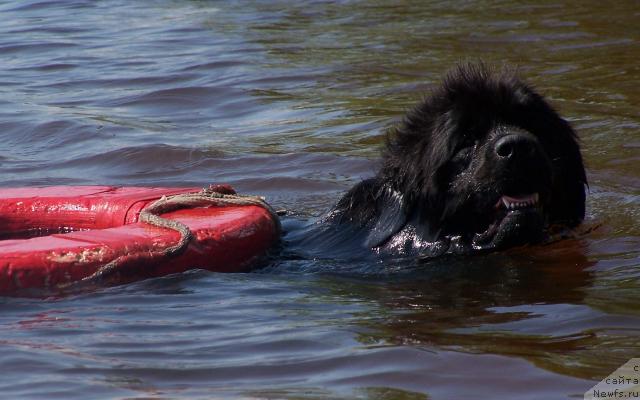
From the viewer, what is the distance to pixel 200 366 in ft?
13.6

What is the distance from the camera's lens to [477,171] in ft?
17.3

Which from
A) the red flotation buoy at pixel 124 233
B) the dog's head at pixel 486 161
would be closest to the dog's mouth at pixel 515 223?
the dog's head at pixel 486 161

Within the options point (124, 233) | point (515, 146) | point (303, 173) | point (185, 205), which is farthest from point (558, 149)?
point (303, 173)

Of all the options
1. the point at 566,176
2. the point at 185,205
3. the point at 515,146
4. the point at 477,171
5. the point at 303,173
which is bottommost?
the point at 303,173

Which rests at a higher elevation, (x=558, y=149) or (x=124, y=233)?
(x=558, y=149)

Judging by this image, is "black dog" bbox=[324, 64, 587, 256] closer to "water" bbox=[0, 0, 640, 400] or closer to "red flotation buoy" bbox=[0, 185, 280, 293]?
"water" bbox=[0, 0, 640, 400]

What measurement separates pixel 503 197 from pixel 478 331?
971 mm

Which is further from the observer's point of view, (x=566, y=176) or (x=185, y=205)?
(x=185, y=205)

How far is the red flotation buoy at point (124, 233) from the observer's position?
5.13 metres

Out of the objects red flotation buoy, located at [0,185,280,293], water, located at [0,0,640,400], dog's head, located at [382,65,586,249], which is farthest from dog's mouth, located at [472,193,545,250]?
red flotation buoy, located at [0,185,280,293]

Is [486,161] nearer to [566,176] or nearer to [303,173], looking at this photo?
[566,176]

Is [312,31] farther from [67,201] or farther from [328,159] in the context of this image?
[67,201]

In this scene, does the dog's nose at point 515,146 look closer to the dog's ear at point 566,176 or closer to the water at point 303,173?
the dog's ear at point 566,176

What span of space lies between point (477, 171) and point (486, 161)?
0.07 metres
